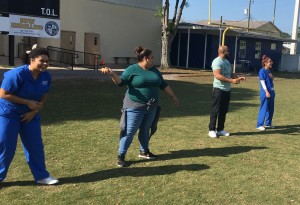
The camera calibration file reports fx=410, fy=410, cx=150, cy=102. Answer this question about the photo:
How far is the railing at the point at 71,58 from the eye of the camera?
80.1ft

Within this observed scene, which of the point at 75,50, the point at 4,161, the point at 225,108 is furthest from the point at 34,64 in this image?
the point at 75,50

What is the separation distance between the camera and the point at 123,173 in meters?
5.62

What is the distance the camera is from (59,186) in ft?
16.5

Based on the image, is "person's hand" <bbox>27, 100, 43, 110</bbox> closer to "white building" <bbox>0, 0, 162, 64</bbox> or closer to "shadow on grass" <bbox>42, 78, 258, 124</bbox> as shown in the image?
"shadow on grass" <bbox>42, 78, 258, 124</bbox>

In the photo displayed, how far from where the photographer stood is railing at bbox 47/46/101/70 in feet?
80.1

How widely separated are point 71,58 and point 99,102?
1350 centimetres

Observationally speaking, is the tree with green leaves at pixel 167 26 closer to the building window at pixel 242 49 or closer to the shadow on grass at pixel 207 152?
the building window at pixel 242 49

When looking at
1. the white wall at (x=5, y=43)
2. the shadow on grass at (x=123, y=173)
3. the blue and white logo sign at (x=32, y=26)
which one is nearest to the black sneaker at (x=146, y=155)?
the shadow on grass at (x=123, y=173)

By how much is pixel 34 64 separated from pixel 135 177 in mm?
1999

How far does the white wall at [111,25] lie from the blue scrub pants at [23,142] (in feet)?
66.1

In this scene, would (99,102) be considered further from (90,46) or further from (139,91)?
(90,46)

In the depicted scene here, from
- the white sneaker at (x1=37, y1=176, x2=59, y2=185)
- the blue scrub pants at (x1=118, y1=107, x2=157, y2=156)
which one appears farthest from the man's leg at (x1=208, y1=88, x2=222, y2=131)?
the white sneaker at (x1=37, y1=176, x2=59, y2=185)

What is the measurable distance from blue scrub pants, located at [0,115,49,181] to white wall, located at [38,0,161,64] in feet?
66.1

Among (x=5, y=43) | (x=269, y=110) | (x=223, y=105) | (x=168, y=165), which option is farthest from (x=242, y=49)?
(x=168, y=165)
